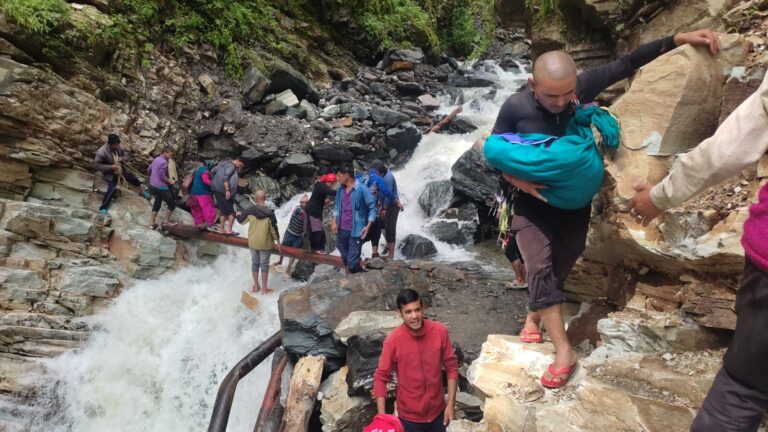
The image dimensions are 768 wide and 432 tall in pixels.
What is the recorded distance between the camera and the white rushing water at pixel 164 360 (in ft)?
24.1

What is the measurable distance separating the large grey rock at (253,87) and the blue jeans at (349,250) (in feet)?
28.2

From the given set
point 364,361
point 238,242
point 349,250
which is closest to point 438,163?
point 238,242

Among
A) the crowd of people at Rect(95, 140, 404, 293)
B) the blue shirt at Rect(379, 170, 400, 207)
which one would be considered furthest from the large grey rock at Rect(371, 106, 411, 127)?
the blue shirt at Rect(379, 170, 400, 207)

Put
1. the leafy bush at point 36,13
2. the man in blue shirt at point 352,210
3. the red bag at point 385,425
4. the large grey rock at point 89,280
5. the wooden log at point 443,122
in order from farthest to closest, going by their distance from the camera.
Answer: the wooden log at point 443,122 → the leafy bush at point 36,13 → the large grey rock at point 89,280 → the man in blue shirt at point 352,210 → the red bag at point 385,425

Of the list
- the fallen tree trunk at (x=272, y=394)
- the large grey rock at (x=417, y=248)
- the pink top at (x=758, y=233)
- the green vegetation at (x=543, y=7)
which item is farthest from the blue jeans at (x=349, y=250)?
the pink top at (x=758, y=233)

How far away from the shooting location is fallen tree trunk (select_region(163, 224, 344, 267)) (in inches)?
332

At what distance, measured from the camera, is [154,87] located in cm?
1225

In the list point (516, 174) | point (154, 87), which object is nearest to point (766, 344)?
point (516, 174)

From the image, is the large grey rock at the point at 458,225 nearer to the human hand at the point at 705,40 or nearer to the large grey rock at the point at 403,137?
the large grey rock at the point at 403,137

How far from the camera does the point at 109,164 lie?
9.32 meters

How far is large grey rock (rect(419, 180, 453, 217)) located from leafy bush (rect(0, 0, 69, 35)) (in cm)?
905

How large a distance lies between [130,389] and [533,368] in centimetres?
702

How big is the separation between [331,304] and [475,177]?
6.62 metres

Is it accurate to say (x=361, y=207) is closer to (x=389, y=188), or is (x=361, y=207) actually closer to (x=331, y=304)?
(x=389, y=188)
